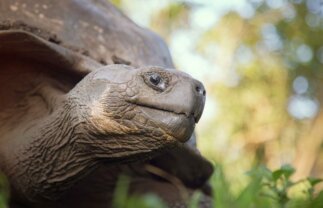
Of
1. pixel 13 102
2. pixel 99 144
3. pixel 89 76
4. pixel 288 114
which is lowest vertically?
pixel 288 114

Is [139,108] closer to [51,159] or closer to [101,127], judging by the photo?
[101,127]

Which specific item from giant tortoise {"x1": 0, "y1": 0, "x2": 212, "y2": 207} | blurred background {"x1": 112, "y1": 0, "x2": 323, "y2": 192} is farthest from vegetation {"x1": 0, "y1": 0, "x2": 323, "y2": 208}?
giant tortoise {"x1": 0, "y1": 0, "x2": 212, "y2": 207}

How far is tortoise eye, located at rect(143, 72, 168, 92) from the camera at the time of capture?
5.46 feet

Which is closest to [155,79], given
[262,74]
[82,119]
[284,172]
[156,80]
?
[156,80]

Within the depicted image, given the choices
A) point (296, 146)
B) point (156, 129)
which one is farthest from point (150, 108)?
point (296, 146)

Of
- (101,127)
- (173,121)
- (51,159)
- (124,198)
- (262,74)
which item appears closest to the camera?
(173,121)

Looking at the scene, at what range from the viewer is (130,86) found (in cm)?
171

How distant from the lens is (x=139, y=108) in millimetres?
1680

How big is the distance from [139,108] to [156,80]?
0.08 m

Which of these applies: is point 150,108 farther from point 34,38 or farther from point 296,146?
point 296,146

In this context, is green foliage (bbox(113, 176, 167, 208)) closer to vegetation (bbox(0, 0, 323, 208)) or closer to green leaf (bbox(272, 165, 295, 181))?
green leaf (bbox(272, 165, 295, 181))

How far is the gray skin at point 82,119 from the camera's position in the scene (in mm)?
1644

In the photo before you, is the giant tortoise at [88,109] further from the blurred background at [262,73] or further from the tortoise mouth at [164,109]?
the blurred background at [262,73]

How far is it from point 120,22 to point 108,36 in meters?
0.20
